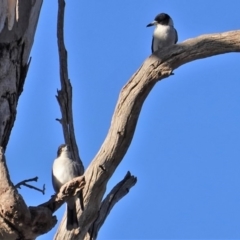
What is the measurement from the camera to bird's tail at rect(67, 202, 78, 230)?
5.10m

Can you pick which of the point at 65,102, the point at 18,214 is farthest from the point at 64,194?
the point at 65,102

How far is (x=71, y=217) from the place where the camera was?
514 cm

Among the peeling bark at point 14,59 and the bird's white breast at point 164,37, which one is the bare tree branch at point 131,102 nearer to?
the peeling bark at point 14,59

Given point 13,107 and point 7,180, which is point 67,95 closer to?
point 13,107

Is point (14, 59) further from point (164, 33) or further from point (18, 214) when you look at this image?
point (164, 33)

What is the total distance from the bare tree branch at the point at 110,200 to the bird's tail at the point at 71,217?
0.93 ft

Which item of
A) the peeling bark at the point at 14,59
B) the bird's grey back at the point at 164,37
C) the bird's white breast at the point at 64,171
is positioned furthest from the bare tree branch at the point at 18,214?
the bird's grey back at the point at 164,37

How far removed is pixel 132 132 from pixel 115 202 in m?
0.82

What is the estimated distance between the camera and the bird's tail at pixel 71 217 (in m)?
5.10

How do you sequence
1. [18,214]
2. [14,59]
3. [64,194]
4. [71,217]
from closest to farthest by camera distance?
[18,214]
[64,194]
[14,59]
[71,217]

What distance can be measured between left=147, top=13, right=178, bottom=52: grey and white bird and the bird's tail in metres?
2.79

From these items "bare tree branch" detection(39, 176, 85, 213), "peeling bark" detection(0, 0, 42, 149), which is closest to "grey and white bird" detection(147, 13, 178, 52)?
"peeling bark" detection(0, 0, 42, 149)

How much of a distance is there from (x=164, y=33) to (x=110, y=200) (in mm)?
2725

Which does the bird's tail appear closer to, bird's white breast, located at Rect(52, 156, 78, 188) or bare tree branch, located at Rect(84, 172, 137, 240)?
bare tree branch, located at Rect(84, 172, 137, 240)
